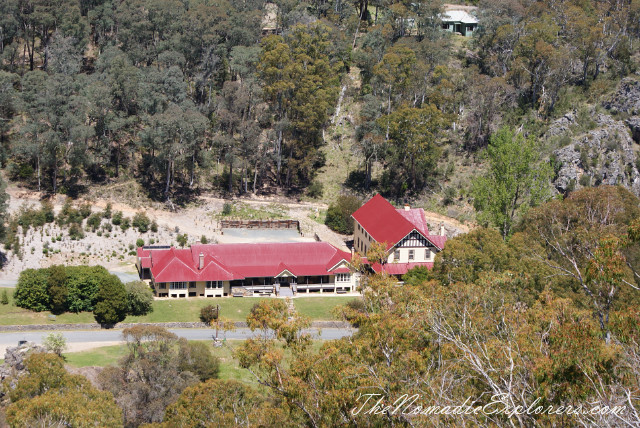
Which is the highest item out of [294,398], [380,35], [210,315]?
[380,35]

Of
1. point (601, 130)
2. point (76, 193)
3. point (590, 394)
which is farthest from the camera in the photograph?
point (601, 130)

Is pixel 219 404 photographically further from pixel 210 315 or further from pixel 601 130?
pixel 601 130

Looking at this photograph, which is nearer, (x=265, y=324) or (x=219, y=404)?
(x=265, y=324)

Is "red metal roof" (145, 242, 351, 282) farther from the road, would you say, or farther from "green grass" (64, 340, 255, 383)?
"green grass" (64, 340, 255, 383)

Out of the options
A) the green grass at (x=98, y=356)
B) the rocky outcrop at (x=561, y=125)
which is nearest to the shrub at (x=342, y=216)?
the rocky outcrop at (x=561, y=125)

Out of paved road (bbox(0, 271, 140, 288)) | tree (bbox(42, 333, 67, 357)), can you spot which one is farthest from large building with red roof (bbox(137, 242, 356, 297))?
tree (bbox(42, 333, 67, 357))

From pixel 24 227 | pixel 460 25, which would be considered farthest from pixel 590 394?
pixel 460 25

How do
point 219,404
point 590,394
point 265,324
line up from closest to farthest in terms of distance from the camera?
1. point 590,394
2. point 265,324
3. point 219,404
